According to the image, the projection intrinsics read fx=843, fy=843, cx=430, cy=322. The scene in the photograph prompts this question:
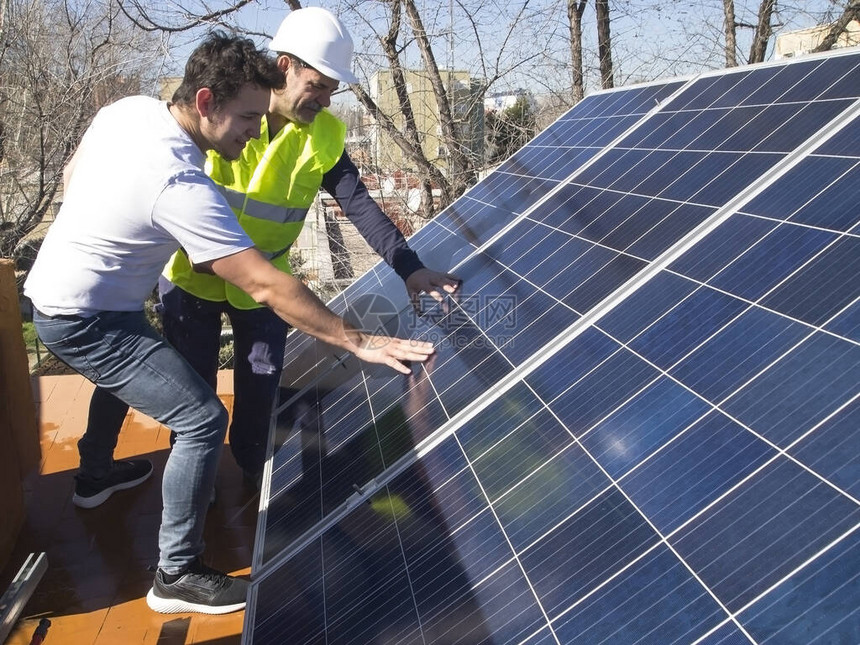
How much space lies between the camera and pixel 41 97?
43.6ft

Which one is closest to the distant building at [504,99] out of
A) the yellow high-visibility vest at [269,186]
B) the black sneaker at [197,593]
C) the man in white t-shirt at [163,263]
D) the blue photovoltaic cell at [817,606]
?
the yellow high-visibility vest at [269,186]

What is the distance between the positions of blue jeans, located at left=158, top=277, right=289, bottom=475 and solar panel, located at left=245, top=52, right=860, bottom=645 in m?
0.27

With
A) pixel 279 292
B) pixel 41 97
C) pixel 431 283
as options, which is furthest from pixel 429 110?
pixel 279 292

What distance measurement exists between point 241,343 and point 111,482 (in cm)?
116

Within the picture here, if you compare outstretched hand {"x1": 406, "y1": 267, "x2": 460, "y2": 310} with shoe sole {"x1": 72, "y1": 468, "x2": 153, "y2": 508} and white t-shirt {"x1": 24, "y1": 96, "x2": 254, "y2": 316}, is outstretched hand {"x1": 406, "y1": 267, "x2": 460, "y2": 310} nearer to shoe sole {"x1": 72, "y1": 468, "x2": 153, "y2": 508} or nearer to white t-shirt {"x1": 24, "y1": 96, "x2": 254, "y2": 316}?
white t-shirt {"x1": 24, "y1": 96, "x2": 254, "y2": 316}

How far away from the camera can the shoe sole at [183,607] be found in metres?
3.78

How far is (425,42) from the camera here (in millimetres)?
11422

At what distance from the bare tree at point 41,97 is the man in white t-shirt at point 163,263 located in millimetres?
9763

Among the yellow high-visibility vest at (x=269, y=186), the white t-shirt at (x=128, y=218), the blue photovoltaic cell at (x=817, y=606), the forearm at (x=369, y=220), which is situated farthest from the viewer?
the forearm at (x=369, y=220)

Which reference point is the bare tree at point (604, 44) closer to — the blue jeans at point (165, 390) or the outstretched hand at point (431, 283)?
the outstretched hand at point (431, 283)

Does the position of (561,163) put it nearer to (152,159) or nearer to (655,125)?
(655,125)

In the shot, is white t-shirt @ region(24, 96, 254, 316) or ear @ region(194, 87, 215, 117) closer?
white t-shirt @ region(24, 96, 254, 316)

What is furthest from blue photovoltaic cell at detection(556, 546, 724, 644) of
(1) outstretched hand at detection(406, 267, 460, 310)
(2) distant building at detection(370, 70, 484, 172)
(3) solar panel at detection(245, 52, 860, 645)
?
(2) distant building at detection(370, 70, 484, 172)

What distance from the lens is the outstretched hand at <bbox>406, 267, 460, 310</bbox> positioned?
452 cm
